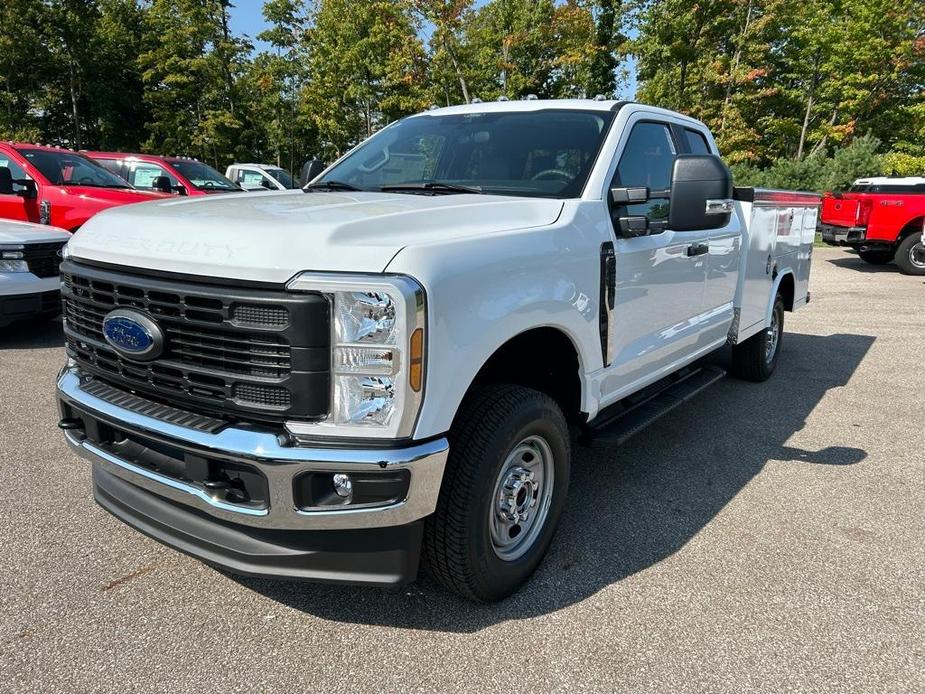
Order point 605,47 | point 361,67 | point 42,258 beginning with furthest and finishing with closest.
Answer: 1. point 605,47
2. point 361,67
3. point 42,258

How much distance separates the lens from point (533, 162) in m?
3.37

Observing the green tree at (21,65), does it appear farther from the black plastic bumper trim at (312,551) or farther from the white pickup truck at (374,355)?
the black plastic bumper trim at (312,551)

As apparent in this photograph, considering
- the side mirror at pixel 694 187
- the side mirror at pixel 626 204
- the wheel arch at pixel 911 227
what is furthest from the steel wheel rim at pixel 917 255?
the side mirror at pixel 626 204

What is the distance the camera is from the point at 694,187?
297 centimetres

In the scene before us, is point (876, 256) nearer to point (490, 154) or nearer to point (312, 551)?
point (490, 154)

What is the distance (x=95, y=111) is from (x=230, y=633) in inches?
1462

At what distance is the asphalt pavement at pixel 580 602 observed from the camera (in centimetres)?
231

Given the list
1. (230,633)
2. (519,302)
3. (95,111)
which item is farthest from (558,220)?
(95,111)

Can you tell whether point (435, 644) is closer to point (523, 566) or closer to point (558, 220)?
point (523, 566)

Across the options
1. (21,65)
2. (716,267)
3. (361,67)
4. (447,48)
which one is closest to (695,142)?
(716,267)

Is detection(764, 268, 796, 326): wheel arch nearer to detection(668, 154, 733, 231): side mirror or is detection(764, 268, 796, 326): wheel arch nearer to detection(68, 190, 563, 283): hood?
detection(668, 154, 733, 231): side mirror

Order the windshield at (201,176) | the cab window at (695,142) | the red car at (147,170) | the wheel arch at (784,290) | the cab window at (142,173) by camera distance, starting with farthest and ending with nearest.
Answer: the windshield at (201,176) < the cab window at (142,173) < the red car at (147,170) < the wheel arch at (784,290) < the cab window at (695,142)

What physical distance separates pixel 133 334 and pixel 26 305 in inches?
197

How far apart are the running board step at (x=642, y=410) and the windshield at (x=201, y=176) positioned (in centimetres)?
965
